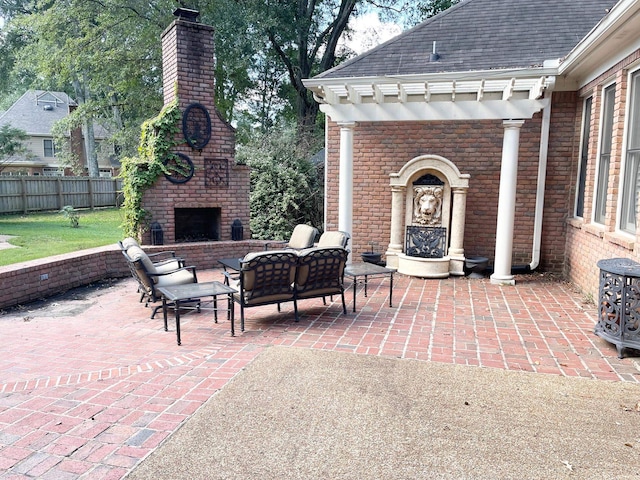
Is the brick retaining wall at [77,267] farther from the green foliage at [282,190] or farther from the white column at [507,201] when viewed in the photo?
the white column at [507,201]

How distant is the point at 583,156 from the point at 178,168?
7088 millimetres

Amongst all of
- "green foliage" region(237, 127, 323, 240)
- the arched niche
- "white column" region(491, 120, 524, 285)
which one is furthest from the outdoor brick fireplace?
"white column" region(491, 120, 524, 285)

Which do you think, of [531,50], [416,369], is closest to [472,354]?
[416,369]

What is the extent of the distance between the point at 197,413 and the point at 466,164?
6.81 metres

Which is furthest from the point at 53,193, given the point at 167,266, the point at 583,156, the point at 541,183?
the point at 583,156

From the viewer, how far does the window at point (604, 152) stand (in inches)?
251

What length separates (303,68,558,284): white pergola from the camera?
686 cm

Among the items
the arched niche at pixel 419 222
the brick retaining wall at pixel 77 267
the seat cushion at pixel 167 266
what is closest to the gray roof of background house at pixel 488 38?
the arched niche at pixel 419 222

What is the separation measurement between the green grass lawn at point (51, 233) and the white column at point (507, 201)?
825cm

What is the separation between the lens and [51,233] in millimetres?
11812

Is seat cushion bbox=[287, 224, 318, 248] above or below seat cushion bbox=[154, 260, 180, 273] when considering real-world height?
above

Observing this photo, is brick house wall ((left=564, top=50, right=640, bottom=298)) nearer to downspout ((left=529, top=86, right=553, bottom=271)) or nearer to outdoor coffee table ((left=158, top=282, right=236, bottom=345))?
downspout ((left=529, top=86, right=553, bottom=271))

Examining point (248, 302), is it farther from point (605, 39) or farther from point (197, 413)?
point (605, 39)

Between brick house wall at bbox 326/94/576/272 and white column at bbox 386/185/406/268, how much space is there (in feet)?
1.57
